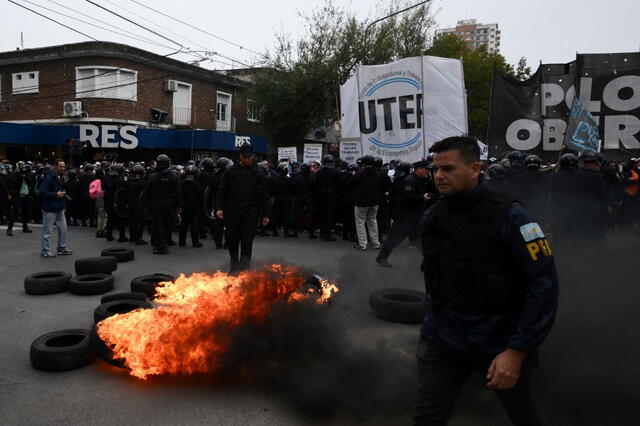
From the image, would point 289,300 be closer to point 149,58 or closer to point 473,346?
point 473,346

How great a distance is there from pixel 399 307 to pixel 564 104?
29.3 ft

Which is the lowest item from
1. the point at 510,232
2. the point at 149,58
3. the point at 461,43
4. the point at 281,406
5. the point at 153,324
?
the point at 281,406

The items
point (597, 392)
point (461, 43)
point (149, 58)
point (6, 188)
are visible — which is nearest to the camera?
point (597, 392)

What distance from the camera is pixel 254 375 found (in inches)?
153

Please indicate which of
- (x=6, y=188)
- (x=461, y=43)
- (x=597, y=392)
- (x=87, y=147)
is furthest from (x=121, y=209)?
(x=461, y=43)

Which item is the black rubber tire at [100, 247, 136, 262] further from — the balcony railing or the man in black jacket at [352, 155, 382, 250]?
the balcony railing

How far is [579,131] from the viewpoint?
9.53 meters

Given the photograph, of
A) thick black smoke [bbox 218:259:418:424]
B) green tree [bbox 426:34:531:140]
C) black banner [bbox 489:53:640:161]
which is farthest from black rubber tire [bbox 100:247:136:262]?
green tree [bbox 426:34:531:140]

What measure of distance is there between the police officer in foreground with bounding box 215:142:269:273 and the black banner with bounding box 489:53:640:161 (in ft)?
24.6

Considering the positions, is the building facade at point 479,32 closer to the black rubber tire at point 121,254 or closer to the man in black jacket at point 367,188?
the man in black jacket at point 367,188

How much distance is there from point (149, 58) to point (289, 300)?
26.8 metres

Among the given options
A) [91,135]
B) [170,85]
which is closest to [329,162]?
[91,135]

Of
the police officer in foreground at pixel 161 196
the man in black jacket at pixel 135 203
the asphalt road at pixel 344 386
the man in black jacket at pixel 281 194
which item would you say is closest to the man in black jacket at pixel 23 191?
the man in black jacket at pixel 135 203

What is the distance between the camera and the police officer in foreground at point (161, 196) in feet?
33.0
